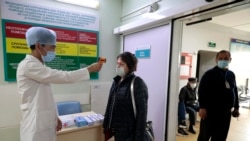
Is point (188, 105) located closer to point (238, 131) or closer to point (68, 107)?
point (238, 131)

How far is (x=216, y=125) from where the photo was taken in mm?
2029

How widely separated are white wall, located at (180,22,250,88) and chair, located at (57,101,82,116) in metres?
2.63

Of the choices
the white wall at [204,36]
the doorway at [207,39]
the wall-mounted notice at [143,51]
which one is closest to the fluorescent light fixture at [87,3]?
the wall-mounted notice at [143,51]

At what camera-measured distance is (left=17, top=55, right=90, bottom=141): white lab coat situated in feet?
4.09

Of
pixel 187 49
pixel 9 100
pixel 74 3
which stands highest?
pixel 74 3

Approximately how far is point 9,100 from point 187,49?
3.71 m

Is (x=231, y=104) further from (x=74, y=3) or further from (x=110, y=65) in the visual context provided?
(x=74, y=3)

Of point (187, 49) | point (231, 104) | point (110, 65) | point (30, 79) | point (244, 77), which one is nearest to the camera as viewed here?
point (30, 79)

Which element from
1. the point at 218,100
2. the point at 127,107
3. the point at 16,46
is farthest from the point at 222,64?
the point at 16,46

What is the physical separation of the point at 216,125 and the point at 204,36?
2.79 meters

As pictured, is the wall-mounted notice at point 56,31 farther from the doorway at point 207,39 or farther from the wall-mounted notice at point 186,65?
the wall-mounted notice at point 186,65

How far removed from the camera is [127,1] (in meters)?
2.70

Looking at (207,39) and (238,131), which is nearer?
(238,131)

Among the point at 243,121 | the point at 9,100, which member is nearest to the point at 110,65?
the point at 9,100
